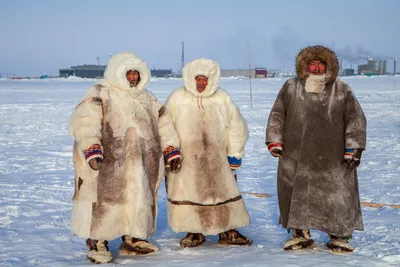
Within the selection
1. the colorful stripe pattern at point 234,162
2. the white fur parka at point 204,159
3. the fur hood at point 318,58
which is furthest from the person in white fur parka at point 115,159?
the fur hood at point 318,58

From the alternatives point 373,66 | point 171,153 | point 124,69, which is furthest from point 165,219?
point 373,66

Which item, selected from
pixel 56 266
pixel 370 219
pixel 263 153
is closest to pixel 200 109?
pixel 56 266

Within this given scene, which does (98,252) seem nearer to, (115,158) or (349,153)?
(115,158)

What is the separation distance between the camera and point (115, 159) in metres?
3.82

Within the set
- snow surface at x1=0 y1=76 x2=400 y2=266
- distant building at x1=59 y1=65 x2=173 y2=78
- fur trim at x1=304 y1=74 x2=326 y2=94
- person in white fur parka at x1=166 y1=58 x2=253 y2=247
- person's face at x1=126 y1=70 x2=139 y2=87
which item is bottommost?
snow surface at x1=0 y1=76 x2=400 y2=266

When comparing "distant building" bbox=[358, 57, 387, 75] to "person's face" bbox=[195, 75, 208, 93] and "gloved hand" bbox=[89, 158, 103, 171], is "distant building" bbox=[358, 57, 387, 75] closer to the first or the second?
"person's face" bbox=[195, 75, 208, 93]

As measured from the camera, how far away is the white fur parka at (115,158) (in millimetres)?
3791

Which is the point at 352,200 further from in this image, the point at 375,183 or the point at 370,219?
the point at 375,183

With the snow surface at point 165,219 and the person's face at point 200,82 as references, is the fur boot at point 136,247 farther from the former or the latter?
the person's face at point 200,82

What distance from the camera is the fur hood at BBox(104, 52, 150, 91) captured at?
152 inches

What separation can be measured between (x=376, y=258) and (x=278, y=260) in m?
0.66

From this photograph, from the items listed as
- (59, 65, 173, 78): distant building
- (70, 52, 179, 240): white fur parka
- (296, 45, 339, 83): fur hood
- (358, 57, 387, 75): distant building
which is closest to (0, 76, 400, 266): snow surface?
(70, 52, 179, 240): white fur parka

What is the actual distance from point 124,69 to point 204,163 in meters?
0.93

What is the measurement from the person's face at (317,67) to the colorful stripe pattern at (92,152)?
1.61 meters
